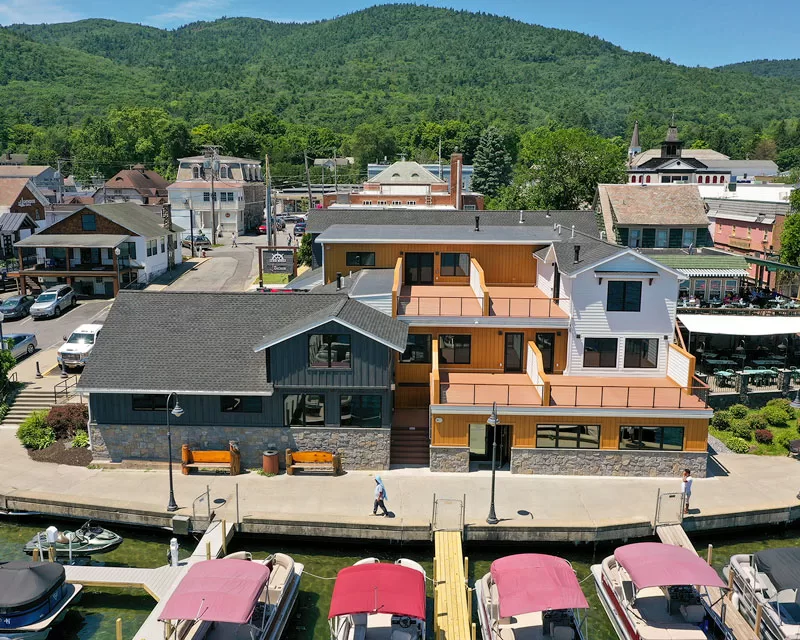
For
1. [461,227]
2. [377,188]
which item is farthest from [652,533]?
[377,188]

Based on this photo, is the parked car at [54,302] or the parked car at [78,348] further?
the parked car at [54,302]

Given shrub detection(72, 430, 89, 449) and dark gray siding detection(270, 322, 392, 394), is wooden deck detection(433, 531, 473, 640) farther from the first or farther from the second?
shrub detection(72, 430, 89, 449)

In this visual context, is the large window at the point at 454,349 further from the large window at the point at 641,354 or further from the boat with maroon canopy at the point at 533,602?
the boat with maroon canopy at the point at 533,602

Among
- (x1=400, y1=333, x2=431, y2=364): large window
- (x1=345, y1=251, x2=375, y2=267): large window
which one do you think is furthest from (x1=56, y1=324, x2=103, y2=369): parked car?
(x1=400, y1=333, x2=431, y2=364): large window

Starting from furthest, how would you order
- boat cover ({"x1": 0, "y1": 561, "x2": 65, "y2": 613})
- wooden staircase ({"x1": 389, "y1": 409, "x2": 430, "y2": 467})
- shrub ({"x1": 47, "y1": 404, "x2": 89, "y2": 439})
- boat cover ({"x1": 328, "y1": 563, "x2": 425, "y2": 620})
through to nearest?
shrub ({"x1": 47, "y1": 404, "x2": 89, "y2": 439})
wooden staircase ({"x1": 389, "y1": 409, "x2": 430, "y2": 467})
boat cover ({"x1": 0, "y1": 561, "x2": 65, "y2": 613})
boat cover ({"x1": 328, "y1": 563, "x2": 425, "y2": 620})

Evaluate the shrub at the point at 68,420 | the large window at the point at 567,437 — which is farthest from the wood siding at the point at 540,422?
the shrub at the point at 68,420

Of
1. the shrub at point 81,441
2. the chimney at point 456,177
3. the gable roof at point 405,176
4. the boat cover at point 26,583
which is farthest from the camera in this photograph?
the gable roof at point 405,176

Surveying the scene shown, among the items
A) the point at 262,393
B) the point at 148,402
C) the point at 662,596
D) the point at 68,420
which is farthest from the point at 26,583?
the point at 662,596

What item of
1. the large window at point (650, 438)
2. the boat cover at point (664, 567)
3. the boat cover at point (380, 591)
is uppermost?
the large window at point (650, 438)
